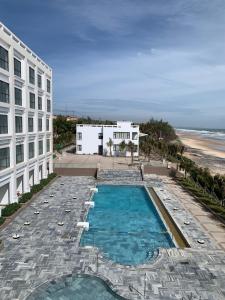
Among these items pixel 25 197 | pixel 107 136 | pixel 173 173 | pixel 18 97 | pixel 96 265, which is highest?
pixel 18 97

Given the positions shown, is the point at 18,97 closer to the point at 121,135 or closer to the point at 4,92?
the point at 4,92

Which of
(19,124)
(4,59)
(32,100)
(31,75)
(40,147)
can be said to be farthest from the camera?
(40,147)

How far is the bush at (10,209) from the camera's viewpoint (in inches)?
912

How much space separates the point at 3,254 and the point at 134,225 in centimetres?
1048

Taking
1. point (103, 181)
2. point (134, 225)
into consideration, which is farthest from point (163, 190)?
point (134, 225)

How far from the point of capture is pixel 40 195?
1185 inches

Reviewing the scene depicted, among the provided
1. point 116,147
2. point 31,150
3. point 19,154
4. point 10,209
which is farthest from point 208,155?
point 10,209

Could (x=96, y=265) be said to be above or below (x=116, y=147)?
below

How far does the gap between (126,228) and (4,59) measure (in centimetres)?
1690

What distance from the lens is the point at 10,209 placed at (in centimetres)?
2364

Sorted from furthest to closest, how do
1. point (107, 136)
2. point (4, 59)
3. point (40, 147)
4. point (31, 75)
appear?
point (107, 136) < point (40, 147) < point (31, 75) < point (4, 59)

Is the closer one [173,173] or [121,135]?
[173,173]

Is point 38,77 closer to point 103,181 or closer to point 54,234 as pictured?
point 103,181

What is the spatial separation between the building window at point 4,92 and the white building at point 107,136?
31.9 metres
